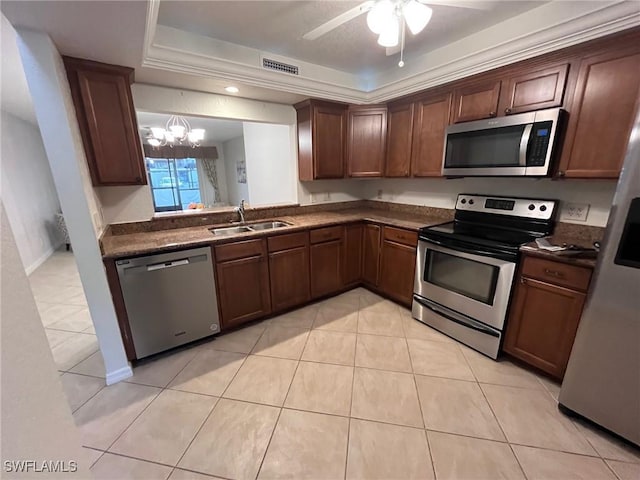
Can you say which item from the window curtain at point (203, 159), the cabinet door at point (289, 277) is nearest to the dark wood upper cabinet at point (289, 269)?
the cabinet door at point (289, 277)

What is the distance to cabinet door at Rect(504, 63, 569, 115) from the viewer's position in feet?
5.90

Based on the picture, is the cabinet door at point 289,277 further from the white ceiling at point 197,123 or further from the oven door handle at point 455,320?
the white ceiling at point 197,123

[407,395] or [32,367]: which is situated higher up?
[32,367]

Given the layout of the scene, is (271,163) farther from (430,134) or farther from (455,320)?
(455,320)

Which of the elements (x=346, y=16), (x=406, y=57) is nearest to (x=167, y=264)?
(x=346, y=16)

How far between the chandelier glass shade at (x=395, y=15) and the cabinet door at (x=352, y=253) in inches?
72.9

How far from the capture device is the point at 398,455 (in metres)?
1.41

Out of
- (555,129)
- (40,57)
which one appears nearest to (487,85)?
(555,129)

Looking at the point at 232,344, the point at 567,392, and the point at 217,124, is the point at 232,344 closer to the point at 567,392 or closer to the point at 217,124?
the point at 567,392

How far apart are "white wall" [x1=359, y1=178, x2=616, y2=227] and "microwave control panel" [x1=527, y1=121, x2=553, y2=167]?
41cm

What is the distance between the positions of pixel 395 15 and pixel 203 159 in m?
8.57

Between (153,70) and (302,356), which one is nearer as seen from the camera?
(153,70)

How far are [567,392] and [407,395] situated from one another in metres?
0.93

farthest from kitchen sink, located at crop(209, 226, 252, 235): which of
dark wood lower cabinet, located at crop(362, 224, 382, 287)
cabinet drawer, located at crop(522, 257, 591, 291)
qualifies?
cabinet drawer, located at crop(522, 257, 591, 291)
